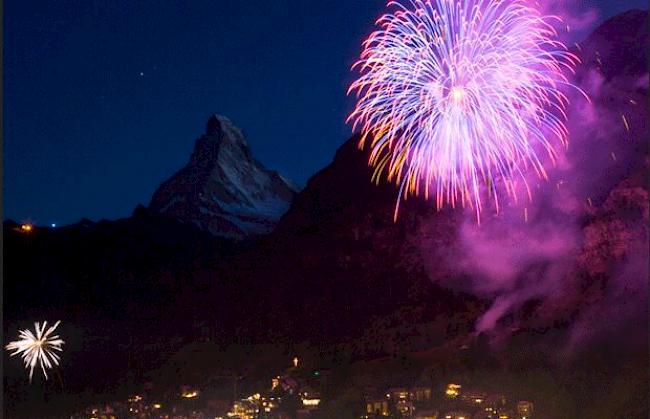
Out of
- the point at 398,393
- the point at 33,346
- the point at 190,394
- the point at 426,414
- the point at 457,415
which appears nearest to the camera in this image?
the point at 457,415

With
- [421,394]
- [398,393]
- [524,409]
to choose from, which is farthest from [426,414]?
[524,409]

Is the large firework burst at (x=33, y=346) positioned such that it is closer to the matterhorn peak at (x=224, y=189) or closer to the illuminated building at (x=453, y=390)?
the illuminated building at (x=453, y=390)

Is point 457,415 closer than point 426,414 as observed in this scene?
Yes

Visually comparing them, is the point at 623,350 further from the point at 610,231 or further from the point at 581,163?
the point at 581,163

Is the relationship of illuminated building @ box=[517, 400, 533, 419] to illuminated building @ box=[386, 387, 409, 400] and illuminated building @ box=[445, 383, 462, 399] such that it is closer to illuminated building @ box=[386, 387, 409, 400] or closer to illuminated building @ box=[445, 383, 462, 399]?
illuminated building @ box=[445, 383, 462, 399]

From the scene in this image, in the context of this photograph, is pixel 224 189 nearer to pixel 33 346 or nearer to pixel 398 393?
pixel 33 346

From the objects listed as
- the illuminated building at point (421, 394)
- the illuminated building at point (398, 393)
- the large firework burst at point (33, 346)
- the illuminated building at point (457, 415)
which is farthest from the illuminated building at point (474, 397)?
the large firework burst at point (33, 346)
